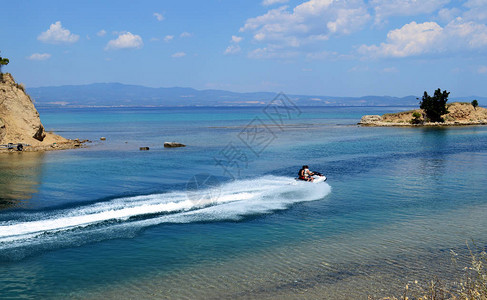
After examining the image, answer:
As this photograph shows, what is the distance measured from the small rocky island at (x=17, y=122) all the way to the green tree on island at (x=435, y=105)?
8674cm

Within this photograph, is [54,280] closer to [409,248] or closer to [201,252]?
[201,252]

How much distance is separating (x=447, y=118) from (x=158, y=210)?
339ft

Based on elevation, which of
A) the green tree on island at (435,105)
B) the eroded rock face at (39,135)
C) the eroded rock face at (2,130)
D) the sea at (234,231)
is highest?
the green tree on island at (435,105)

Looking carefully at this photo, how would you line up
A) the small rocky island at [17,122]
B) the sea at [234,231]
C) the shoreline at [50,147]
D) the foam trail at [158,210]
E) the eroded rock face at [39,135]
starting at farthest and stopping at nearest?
1. the eroded rock face at [39,135]
2. the small rocky island at [17,122]
3. the shoreline at [50,147]
4. the foam trail at [158,210]
5. the sea at [234,231]

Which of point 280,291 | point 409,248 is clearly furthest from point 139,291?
point 409,248

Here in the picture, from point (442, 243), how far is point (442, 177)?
57.2ft

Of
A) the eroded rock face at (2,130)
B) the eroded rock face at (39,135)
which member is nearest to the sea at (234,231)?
the eroded rock face at (2,130)

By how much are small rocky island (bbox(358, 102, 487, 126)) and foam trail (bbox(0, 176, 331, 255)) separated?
8468cm

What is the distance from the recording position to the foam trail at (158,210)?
60.2 feet

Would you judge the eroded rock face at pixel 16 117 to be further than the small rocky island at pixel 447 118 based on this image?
No

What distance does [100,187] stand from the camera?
2852 cm

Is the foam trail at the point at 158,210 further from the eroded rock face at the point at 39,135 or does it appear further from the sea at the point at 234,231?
the eroded rock face at the point at 39,135

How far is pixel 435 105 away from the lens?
102125 millimetres

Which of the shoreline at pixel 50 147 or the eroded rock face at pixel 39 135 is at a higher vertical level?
the eroded rock face at pixel 39 135
